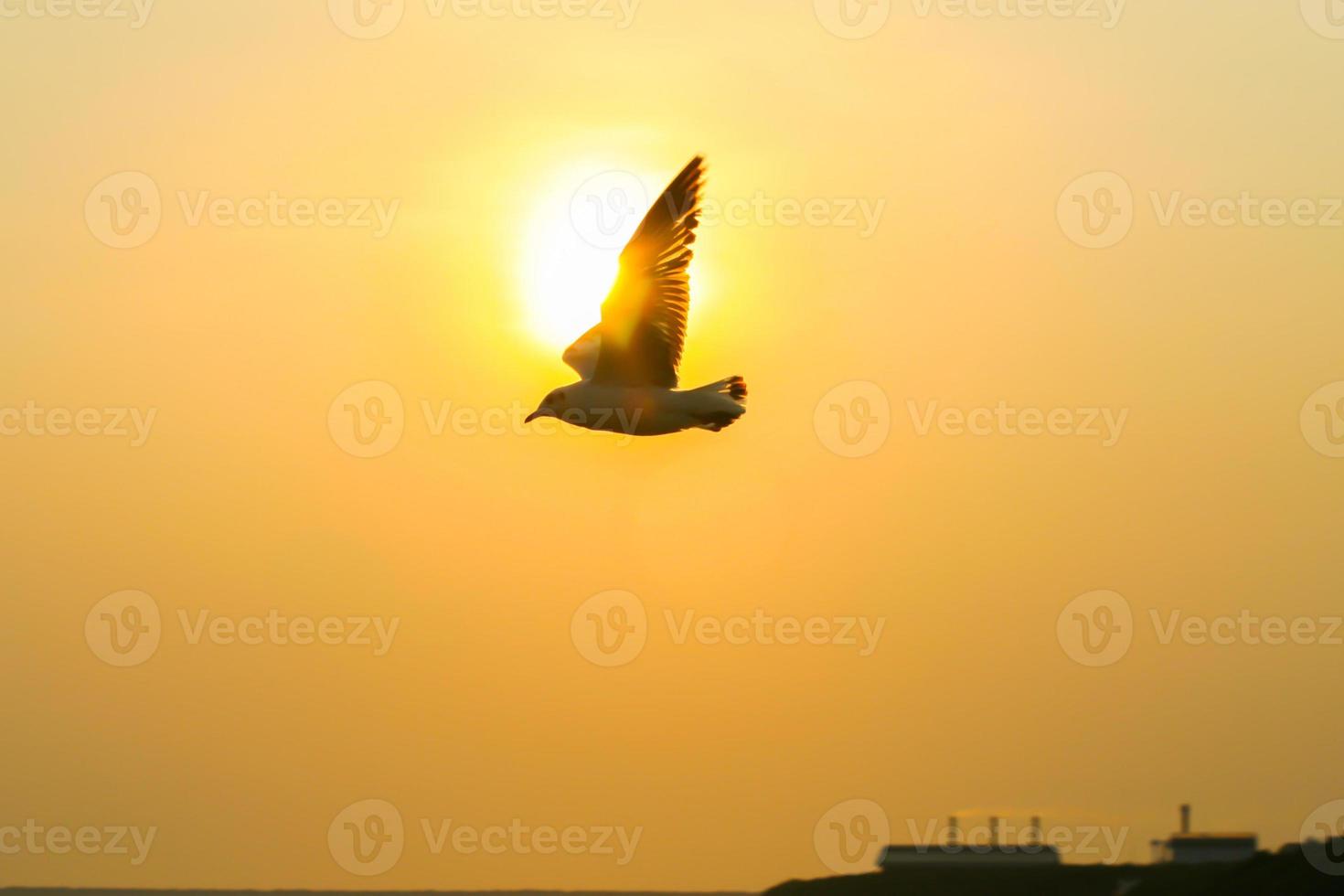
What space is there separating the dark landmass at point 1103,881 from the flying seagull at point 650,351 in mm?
22381

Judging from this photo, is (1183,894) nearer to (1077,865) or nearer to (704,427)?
(1077,865)

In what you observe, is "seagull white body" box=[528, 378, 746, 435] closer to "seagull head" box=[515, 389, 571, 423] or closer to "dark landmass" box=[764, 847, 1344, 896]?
"seagull head" box=[515, 389, 571, 423]

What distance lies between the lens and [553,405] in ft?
66.9

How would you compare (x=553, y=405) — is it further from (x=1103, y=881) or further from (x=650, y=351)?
(x=1103, y=881)

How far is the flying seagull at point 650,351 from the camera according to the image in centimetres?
1920

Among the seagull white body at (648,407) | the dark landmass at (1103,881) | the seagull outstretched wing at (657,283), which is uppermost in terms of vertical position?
the dark landmass at (1103,881)

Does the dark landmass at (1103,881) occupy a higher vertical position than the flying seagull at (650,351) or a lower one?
higher

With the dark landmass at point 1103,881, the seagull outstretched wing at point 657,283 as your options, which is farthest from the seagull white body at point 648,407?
the dark landmass at point 1103,881

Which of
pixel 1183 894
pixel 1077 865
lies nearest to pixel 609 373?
pixel 1183 894

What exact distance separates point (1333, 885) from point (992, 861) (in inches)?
637

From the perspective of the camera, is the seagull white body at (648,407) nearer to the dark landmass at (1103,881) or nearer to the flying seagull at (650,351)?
the flying seagull at (650,351)

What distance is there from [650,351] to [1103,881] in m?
33.9

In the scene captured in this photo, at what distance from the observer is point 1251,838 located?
145 ft

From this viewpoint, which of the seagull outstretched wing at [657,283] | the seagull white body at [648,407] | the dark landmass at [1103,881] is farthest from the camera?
the dark landmass at [1103,881]
